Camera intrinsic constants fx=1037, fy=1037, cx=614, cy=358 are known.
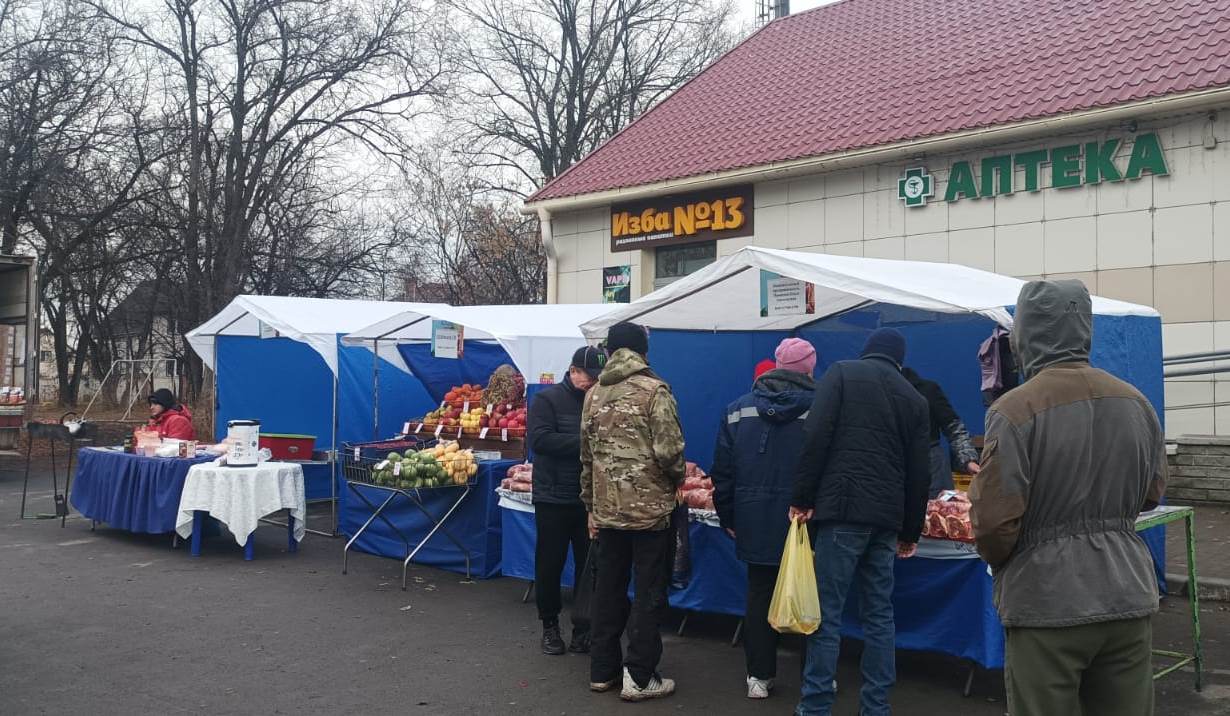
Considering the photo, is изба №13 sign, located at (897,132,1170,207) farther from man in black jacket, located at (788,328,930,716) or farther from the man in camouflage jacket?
the man in camouflage jacket

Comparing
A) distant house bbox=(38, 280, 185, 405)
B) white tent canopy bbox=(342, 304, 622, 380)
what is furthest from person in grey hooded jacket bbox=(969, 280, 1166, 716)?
distant house bbox=(38, 280, 185, 405)

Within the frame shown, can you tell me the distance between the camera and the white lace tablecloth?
360 inches

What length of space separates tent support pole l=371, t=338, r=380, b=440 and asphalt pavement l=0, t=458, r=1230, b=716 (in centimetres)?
235

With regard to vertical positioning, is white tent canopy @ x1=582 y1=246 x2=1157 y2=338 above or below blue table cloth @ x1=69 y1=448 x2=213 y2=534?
above

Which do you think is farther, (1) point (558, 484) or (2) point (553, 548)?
(2) point (553, 548)

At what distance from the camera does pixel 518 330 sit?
30.5 feet

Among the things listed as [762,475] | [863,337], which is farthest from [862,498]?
[863,337]

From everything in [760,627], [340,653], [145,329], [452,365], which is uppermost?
[145,329]

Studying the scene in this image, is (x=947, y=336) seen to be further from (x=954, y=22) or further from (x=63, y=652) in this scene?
(x=954, y=22)

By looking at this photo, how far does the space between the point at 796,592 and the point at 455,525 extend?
15.0 feet

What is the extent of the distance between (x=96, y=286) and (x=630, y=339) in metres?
24.9

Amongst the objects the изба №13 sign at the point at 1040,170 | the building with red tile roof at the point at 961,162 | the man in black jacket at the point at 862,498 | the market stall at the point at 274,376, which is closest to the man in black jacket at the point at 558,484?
the man in black jacket at the point at 862,498

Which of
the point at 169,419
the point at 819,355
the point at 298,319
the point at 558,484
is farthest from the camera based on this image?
the point at 298,319

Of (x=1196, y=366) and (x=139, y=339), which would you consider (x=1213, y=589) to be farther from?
(x=139, y=339)
